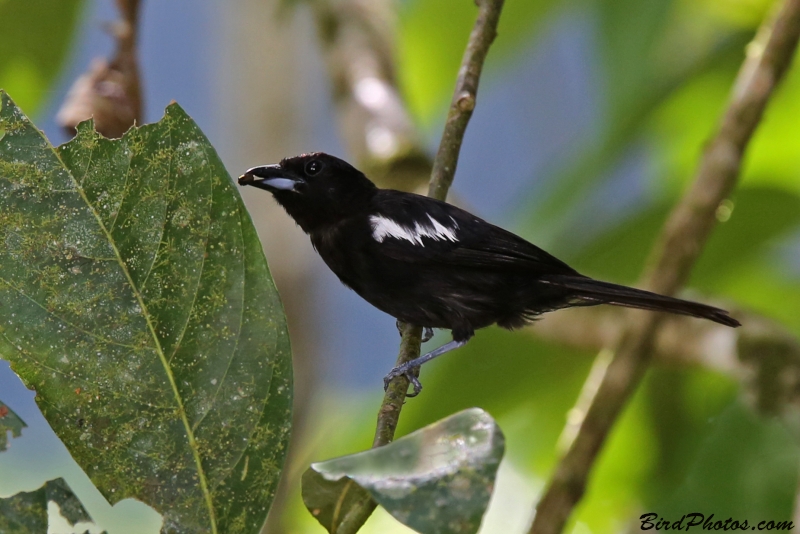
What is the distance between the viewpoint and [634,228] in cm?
357

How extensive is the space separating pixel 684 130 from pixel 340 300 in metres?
2.83

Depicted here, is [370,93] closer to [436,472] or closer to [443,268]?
[443,268]

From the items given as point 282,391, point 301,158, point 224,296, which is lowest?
point 282,391

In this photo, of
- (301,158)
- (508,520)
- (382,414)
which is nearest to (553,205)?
(301,158)

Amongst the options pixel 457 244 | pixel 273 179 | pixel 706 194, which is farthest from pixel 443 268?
pixel 706 194

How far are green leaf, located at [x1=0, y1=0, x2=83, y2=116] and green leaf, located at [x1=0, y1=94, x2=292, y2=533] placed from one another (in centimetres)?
188

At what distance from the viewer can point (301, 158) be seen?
3.12m

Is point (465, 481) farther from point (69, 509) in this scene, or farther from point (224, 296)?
point (69, 509)

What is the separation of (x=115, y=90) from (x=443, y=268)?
126 centimetres

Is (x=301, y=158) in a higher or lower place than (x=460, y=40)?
lower

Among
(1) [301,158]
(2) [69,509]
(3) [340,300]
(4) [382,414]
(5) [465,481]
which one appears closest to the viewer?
(5) [465,481]

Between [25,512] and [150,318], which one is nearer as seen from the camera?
[25,512]

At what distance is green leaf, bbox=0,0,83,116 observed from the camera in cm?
Answer: 319

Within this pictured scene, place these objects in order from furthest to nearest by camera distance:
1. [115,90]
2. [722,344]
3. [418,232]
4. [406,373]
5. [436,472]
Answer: [722,344], [418,232], [115,90], [406,373], [436,472]
